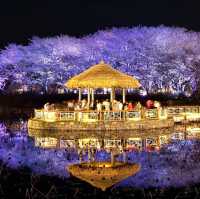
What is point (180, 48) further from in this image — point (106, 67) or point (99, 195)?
point (99, 195)

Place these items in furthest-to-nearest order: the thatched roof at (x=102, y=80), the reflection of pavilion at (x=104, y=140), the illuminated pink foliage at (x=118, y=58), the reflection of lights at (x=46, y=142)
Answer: the illuminated pink foliage at (x=118, y=58) → the thatched roof at (x=102, y=80) → the reflection of lights at (x=46, y=142) → the reflection of pavilion at (x=104, y=140)

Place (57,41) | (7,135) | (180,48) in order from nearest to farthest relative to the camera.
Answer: (7,135)
(180,48)
(57,41)

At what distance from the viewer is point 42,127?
25.8 m

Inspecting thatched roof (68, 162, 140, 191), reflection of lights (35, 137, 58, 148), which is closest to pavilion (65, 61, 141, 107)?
reflection of lights (35, 137, 58, 148)

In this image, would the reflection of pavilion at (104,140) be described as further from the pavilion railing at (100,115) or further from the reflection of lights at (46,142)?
the pavilion railing at (100,115)

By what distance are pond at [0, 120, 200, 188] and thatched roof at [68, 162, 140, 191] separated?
0.62 ft

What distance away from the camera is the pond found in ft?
44.3

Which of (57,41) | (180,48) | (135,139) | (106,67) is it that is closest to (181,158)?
(135,139)

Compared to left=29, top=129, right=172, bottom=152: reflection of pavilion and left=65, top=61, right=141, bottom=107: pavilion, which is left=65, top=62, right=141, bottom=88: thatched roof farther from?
left=29, top=129, right=172, bottom=152: reflection of pavilion

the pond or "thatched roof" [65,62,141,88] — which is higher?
"thatched roof" [65,62,141,88]

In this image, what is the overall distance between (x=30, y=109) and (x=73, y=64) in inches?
497

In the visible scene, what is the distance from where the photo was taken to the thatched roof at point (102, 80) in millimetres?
26141

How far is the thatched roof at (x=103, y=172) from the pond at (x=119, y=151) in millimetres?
189

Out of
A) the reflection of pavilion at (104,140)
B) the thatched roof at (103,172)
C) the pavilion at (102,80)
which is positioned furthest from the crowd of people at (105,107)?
the thatched roof at (103,172)
